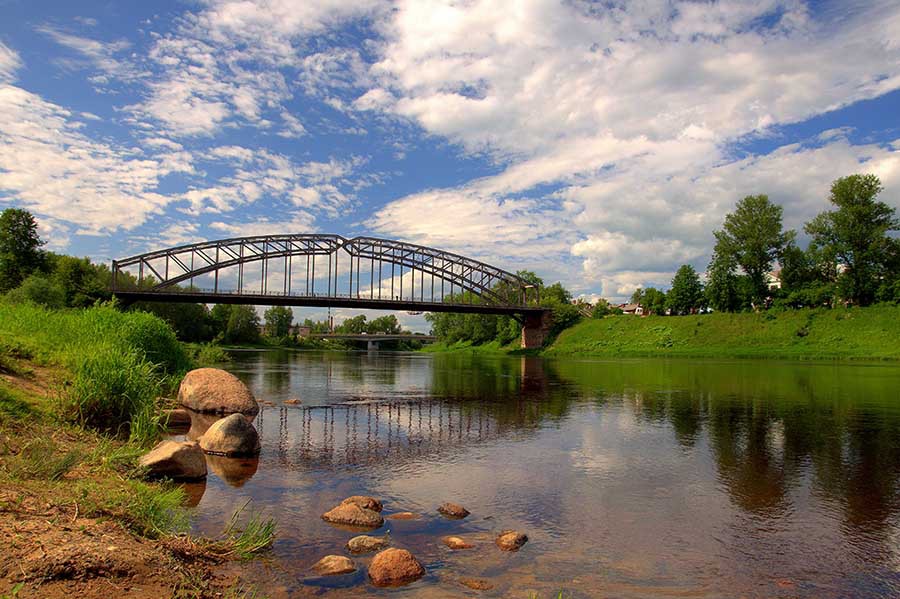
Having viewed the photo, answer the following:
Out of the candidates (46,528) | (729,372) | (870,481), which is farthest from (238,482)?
(729,372)

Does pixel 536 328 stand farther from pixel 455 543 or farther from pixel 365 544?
pixel 365 544

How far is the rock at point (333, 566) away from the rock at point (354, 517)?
1.60 metres

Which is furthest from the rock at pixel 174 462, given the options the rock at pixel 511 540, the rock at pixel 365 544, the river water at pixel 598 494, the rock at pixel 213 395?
the rock at pixel 213 395

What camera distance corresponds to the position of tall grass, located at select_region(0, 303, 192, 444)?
527 inches

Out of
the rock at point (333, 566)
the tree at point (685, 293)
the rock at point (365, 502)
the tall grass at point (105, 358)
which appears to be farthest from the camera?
the tree at point (685, 293)

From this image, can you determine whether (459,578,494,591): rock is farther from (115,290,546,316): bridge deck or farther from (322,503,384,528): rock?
(115,290,546,316): bridge deck

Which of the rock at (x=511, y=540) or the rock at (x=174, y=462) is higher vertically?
the rock at (x=174, y=462)

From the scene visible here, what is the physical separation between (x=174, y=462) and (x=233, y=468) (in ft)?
6.75

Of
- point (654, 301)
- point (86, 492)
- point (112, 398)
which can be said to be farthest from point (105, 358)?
point (654, 301)

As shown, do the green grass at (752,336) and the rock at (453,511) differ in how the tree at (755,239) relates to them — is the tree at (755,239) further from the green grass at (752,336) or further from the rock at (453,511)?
the rock at (453,511)

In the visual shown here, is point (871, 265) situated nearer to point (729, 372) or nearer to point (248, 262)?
point (729, 372)

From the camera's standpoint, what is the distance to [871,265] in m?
73.8

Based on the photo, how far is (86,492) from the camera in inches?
301

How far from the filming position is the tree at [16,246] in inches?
2505
